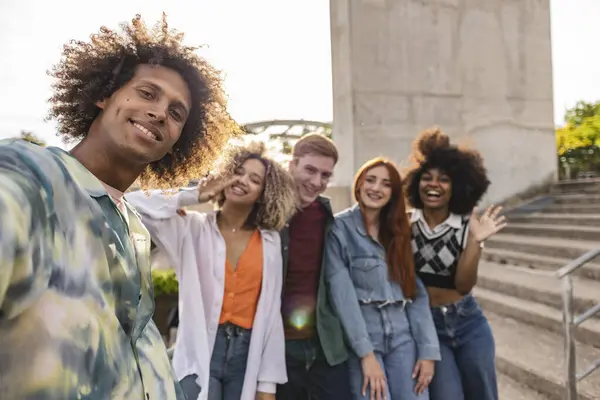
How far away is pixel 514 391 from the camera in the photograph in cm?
328

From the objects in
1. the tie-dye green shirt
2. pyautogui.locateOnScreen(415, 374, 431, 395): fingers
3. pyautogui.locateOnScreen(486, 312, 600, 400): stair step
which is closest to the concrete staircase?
pyautogui.locateOnScreen(486, 312, 600, 400): stair step

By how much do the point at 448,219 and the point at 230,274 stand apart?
128cm

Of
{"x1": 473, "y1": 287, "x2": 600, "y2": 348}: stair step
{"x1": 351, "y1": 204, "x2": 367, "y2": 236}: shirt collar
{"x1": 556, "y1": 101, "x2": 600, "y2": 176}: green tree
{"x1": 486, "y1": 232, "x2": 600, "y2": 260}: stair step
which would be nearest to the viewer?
{"x1": 351, "y1": 204, "x2": 367, "y2": 236}: shirt collar

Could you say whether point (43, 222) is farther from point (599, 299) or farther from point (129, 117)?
point (599, 299)

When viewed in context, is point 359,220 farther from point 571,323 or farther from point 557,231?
point 557,231

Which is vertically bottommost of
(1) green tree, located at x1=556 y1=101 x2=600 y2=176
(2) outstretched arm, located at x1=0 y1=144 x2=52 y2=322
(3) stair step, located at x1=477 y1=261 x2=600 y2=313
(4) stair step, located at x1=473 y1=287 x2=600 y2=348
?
(4) stair step, located at x1=473 y1=287 x2=600 y2=348

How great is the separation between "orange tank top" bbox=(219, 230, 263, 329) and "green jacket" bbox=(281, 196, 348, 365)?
0.14 metres

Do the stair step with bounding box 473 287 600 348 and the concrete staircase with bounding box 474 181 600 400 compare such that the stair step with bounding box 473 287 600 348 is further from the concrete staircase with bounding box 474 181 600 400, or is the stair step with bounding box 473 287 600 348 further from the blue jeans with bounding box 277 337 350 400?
the blue jeans with bounding box 277 337 350 400

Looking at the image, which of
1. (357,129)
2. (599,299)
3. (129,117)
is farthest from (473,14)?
(129,117)

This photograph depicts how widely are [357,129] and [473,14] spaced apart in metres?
3.19

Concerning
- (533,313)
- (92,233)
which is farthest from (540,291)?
(92,233)

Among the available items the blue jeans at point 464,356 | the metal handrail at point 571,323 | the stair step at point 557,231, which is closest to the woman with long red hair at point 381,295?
the blue jeans at point 464,356

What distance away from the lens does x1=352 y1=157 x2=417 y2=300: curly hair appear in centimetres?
225

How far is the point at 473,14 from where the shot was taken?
7.94 meters
